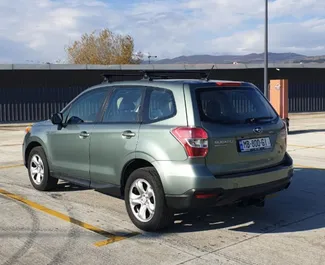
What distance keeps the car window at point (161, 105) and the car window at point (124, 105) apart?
21cm

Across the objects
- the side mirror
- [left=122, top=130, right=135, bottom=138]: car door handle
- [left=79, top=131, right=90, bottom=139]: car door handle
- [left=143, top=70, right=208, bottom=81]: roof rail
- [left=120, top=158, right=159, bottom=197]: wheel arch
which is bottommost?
[left=120, top=158, right=159, bottom=197]: wheel arch

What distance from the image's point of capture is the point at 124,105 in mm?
5789

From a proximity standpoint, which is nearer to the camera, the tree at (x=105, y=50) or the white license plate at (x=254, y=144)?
the white license plate at (x=254, y=144)

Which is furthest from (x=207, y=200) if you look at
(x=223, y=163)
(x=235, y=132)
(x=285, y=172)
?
(x=285, y=172)

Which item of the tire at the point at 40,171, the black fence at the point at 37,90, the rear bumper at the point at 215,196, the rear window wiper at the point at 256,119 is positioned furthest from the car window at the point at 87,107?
the black fence at the point at 37,90

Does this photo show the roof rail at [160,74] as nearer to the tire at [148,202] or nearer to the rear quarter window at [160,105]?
the rear quarter window at [160,105]

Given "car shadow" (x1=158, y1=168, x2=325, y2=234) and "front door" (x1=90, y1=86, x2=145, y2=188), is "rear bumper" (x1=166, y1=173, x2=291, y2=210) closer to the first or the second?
"car shadow" (x1=158, y1=168, x2=325, y2=234)

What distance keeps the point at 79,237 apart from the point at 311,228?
2680 mm

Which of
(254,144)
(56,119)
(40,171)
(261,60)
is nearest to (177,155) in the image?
(254,144)

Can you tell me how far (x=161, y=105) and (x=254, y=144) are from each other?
3.78 feet

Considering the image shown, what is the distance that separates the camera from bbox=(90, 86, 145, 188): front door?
547 centimetres

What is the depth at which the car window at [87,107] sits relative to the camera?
6219 millimetres

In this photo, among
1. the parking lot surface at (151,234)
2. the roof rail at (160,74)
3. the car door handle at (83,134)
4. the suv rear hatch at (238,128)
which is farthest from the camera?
the car door handle at (83,134)

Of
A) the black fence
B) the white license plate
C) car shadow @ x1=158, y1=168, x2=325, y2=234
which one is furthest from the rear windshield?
the black fence
